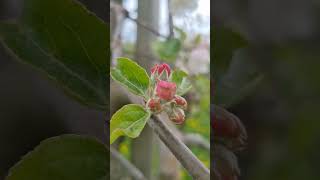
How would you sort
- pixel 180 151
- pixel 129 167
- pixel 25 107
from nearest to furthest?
pixel 25 107, pixel 180 151, pixel 129 167

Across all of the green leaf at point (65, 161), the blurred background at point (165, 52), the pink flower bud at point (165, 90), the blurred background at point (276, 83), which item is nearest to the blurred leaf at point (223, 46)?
the blurred background at point (276, 83)

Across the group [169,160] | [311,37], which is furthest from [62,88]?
[169,160]

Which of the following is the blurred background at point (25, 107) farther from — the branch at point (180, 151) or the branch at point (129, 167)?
the branch at point (129, 167)

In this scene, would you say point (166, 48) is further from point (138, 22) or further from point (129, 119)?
point (129, 119)

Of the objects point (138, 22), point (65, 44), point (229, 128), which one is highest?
point (138, 22)

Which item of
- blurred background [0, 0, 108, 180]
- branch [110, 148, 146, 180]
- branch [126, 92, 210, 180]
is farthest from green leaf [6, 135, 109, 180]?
branch [110, 148, 146, 180]

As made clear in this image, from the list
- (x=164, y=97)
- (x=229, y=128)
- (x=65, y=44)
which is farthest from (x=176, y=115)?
(x=65, y=44)

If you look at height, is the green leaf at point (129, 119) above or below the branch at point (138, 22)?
below
